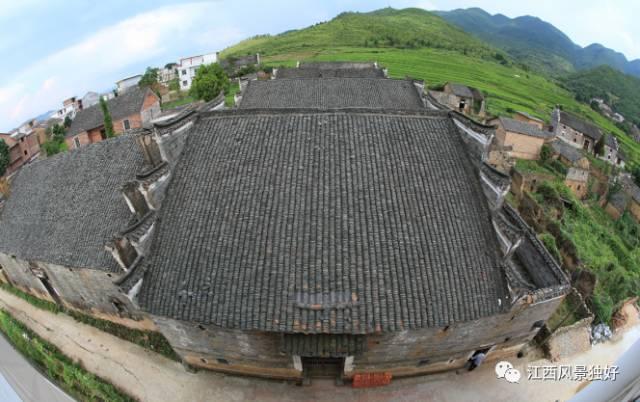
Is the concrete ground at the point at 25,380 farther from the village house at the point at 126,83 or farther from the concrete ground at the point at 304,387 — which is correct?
the village house at the point at 126,83

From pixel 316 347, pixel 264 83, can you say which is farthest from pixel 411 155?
pixel 264 83

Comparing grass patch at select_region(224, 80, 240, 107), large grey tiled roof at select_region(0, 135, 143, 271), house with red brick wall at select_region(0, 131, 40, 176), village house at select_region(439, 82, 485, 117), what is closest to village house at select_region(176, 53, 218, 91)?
grass patch at select_region(224, 80, 240, 107)

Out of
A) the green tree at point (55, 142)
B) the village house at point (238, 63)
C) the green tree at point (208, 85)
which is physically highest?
the village house at point (238, 63)

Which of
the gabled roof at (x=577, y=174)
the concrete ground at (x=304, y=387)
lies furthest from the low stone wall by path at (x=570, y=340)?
the gabled roof at (x=577, y=174)

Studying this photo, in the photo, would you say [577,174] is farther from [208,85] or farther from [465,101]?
→ [208,85]

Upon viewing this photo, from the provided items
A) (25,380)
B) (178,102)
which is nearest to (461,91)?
(178,102)

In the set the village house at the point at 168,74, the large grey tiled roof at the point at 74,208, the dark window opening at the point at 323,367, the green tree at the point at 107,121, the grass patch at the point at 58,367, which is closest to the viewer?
the dark window opening at the point at 323,367
